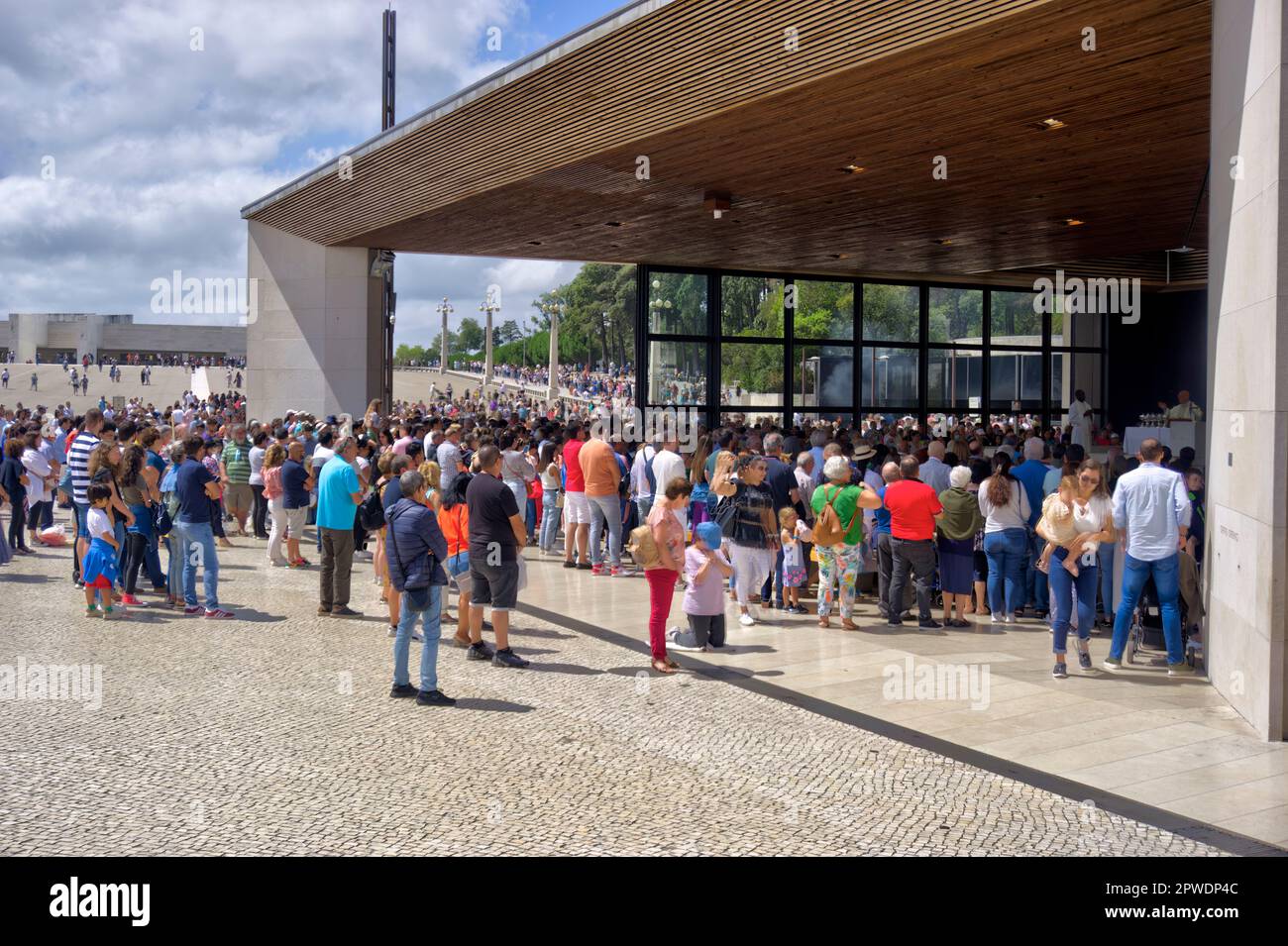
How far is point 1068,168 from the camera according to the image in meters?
17.1

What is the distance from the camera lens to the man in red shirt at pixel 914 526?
452 inches

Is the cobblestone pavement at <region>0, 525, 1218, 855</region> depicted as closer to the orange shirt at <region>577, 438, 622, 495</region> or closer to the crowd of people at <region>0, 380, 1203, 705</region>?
the crowd of people at <region>0, 380, 1203, 705</region>

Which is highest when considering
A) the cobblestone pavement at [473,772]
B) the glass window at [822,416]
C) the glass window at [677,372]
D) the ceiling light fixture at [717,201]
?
the ceiling light fixture at [717,201]

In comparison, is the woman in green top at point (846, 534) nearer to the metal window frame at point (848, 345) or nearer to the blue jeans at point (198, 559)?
the blue jeans at point (198, 559)

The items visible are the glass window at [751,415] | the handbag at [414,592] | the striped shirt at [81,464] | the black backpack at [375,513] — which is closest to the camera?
the handbag at [414,592]

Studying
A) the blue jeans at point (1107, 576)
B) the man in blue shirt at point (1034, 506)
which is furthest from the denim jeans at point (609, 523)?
the blue jeans at point (1107, 576)

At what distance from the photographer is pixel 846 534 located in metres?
11.5

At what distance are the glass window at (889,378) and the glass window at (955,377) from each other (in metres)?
0.55

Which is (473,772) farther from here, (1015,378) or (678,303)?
(1015,378)

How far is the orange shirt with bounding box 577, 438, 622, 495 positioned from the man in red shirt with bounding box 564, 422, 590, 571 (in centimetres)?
31
